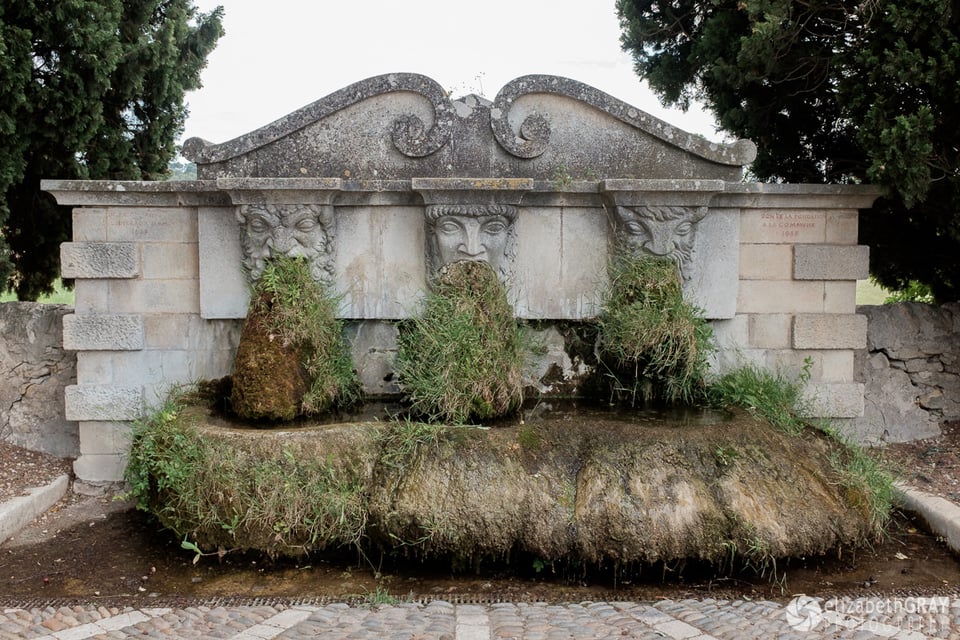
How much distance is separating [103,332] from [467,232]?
242 cm

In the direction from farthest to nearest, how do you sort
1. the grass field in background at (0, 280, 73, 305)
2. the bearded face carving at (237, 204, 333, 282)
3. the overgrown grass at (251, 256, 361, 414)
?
the grass field in background at (0, 280, 73, 305)
the bearded face carving at (237, 204, 333, 282)
the overgrown grass at (251, 256, 361, 414)

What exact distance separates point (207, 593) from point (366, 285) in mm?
2128

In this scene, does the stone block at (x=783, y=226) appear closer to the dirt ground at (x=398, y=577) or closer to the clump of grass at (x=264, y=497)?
the dirt ground at (x=398, y=577)

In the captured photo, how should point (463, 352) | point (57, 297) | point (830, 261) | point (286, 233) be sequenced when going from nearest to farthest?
point (463, 352)
point (286, 233)
point (830, 261)
point (57, 297)

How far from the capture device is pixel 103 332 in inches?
201

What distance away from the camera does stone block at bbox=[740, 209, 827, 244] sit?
5.20m

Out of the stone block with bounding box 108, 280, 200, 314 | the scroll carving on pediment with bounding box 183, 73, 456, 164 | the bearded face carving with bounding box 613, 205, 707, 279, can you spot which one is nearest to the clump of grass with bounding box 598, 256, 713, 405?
the bearded face carving with bounding box 613, 205, 707, 279

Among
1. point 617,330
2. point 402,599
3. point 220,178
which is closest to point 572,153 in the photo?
point 617,330

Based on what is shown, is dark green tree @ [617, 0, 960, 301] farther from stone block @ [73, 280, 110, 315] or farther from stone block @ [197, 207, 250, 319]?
stone block @ [73, 280, 110, 315]

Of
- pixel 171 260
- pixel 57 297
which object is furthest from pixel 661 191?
pixel 57 297

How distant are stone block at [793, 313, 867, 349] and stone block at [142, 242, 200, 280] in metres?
3.95

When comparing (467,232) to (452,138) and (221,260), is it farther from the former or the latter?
(221,260)

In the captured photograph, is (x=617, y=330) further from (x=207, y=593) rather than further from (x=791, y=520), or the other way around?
(x=207, y=593)

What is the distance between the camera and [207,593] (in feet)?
12.1
